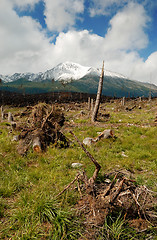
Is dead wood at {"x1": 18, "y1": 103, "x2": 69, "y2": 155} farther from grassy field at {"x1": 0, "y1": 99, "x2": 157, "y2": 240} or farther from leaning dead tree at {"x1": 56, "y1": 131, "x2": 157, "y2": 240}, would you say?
leaning dead tree at {"x1": 56, "y1": 131, "x2": 157, "y2": 240}

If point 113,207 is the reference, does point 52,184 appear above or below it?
below

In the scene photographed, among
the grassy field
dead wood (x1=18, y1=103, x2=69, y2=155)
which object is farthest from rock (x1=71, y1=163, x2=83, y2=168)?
dead wood (x1=18, y1=103, x2=69, y2=155)

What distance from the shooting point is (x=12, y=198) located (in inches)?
151

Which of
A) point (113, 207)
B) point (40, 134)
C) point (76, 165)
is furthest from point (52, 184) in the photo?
point (40, 134)

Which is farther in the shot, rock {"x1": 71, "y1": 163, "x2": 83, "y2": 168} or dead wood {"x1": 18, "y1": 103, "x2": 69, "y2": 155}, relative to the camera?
dead wood {"x1": 18, "y1": 103, "x2": 69, "y2": 155}

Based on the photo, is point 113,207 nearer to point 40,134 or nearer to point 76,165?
point 76,165

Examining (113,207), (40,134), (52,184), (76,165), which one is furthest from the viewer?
(40,134)

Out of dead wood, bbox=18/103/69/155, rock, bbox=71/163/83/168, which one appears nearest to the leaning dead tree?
rock, bbox=71/163/83/168

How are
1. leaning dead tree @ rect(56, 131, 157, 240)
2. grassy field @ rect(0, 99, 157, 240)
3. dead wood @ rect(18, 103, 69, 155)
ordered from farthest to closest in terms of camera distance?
dead wood @ rect(18, 103, 69, 155)
leaning dead tree @ rect(56, 131, 157, 240)
grassy field @ rect(0, 99, 157, 240)

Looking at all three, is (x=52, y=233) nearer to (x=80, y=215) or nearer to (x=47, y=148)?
(x=80, y=215)

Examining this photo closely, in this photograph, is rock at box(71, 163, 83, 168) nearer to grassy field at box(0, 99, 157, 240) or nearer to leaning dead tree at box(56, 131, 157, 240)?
grassy field at box(0, 99, 157, 240)

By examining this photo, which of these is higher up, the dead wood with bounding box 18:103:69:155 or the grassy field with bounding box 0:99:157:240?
the dead wood with bounding box 18:103:69:155

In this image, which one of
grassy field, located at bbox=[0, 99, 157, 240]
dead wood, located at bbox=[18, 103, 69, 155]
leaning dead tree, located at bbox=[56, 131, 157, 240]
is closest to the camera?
grassy field, located at bbox=[0, 99, 157, 240]

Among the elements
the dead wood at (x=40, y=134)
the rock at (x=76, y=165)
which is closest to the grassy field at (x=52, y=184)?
the rock at (x=76, y=165)
